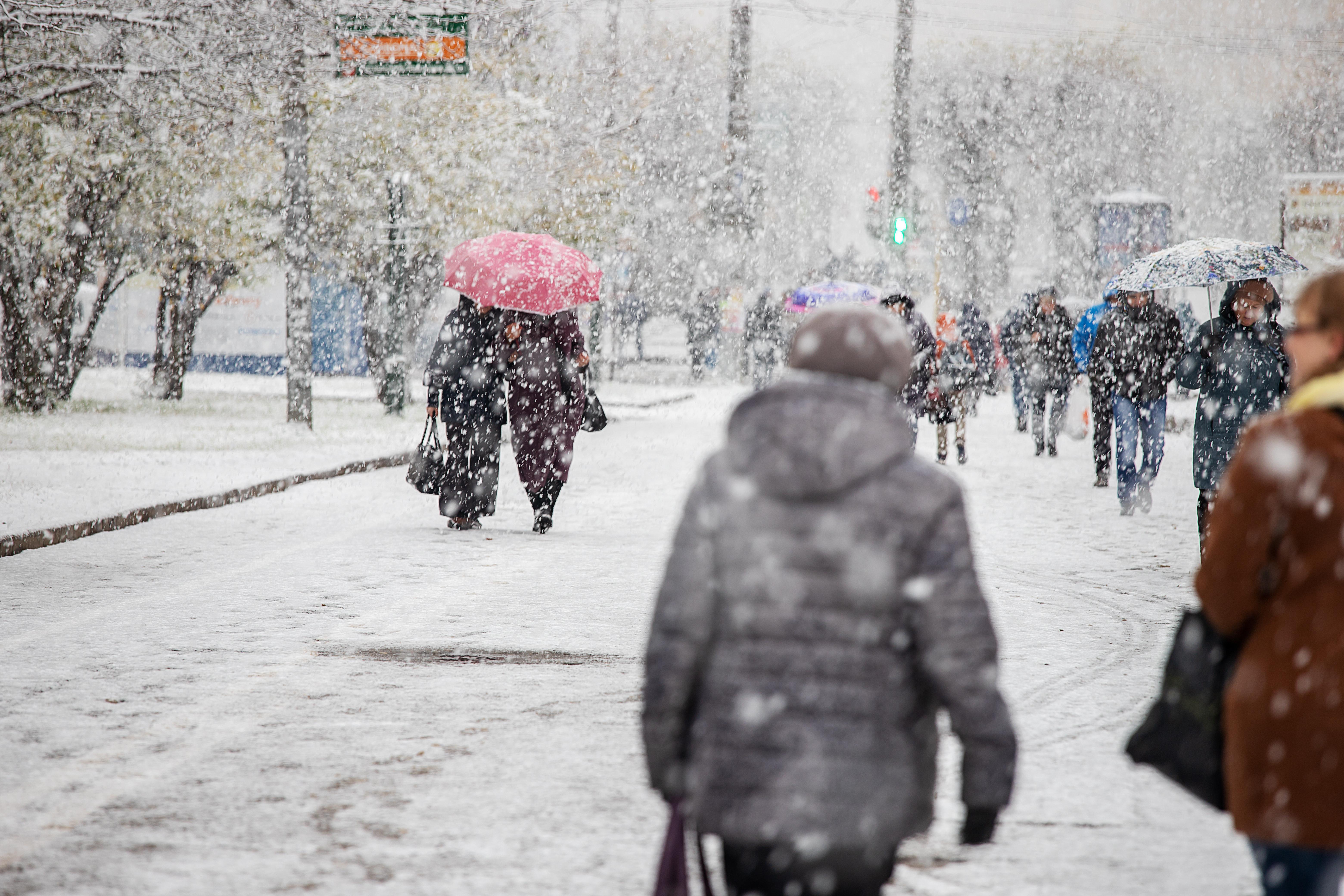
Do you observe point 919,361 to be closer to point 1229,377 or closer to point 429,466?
point 429,466

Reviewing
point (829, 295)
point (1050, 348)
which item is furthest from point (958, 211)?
point (1050, 348)

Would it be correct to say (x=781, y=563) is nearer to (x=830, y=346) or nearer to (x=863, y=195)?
(x=830, y=346)

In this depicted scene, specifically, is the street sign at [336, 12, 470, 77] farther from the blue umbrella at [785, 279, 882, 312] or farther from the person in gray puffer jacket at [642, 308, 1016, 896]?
the person in gray puffer jacket at [642, 308, 1016, 896]

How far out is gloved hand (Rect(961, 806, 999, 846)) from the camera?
2867 mm

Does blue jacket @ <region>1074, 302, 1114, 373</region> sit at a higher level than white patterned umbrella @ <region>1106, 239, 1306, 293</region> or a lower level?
lower

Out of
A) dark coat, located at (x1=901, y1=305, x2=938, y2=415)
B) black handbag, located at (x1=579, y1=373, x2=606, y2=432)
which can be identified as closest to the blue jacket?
dark coat, located at (x1=901, y1=305, x2=938, y2=415)

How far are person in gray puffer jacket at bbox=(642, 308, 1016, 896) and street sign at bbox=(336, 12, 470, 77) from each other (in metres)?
15.6

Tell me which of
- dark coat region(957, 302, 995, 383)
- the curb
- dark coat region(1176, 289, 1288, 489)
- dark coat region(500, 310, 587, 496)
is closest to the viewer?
dark coat region(1176, 289, 1288, 489)

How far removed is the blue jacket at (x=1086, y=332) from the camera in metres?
17.6

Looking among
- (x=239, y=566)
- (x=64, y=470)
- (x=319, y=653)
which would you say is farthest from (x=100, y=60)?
A: (x=319, y=653)

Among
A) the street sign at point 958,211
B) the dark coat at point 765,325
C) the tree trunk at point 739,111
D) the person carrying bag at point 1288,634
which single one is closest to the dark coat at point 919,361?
the person carrying bag at point 1288,634

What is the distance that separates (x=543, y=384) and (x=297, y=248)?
10430mm

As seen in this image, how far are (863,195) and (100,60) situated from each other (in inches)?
3026

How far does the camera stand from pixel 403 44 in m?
17.9
